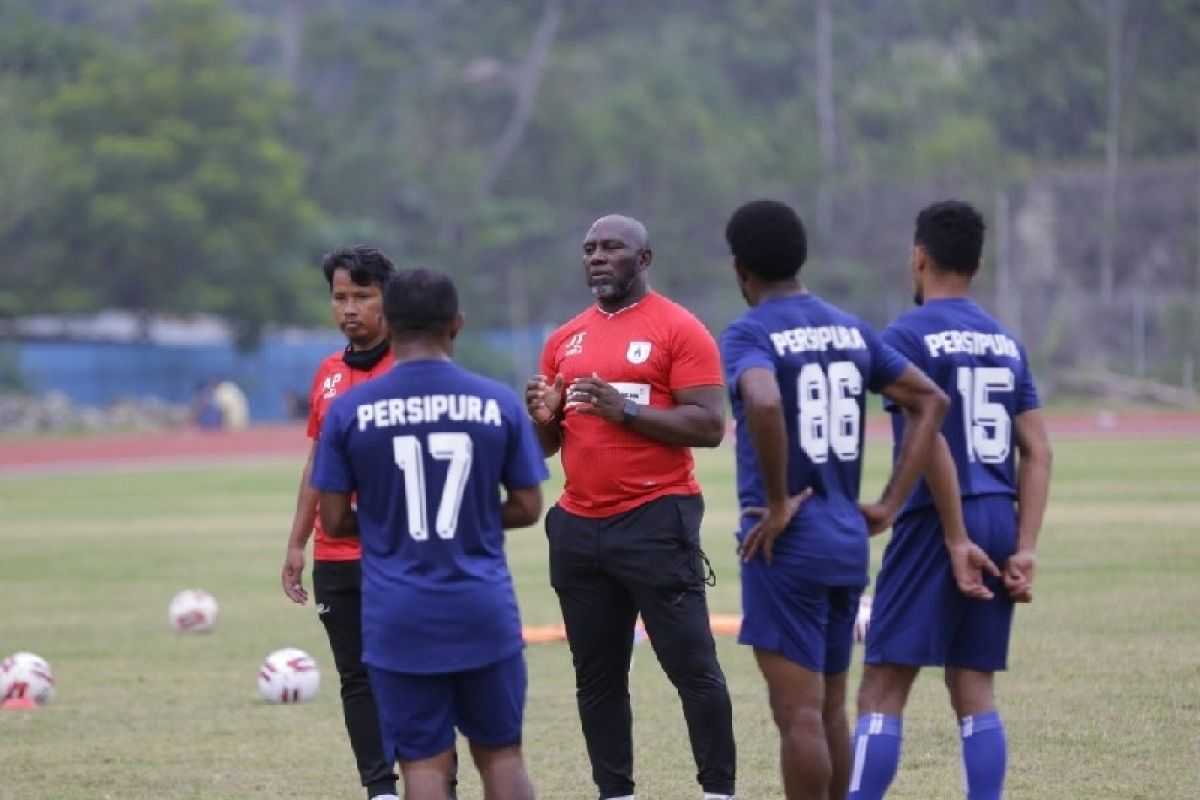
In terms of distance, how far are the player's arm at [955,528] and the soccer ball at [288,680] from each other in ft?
18.3

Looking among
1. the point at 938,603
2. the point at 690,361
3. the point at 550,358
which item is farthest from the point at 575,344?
the point at 938,603

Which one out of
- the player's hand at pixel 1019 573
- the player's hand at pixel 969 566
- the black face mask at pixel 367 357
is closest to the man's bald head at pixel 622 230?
the black face mask at pixel 367 357

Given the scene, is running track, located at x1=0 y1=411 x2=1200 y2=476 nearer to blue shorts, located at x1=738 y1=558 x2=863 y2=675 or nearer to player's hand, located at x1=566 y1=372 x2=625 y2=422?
player's hand, located at x1=566 y1=372 x2=625 y2=422

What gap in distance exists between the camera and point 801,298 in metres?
7.24

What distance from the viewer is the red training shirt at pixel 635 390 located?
813cm

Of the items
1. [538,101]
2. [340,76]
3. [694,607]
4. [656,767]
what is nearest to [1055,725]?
[656,767]

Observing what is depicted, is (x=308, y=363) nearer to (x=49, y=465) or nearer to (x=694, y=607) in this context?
(x=49, y=465)

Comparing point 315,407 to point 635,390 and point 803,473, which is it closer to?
point 635,390

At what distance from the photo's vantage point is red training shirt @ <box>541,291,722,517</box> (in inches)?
320

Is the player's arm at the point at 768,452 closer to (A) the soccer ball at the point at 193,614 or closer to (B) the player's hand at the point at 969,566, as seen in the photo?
(B) the player's hand at the point at 969,566

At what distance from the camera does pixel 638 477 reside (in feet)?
26.8

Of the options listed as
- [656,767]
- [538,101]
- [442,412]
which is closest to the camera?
[442,412]

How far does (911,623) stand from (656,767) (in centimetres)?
254

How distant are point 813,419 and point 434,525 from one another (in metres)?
1.39
